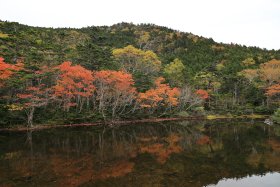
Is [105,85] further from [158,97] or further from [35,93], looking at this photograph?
[35,93]

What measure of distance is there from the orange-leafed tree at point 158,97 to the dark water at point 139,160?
52.1 ft

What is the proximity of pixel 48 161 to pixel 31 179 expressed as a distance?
4.30 metres

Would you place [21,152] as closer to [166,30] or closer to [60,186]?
[60,186]

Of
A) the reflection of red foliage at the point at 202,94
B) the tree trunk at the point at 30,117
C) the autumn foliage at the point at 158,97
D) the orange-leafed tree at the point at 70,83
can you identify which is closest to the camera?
the tree trunk at the point at 30,117

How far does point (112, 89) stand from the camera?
44.5 metres

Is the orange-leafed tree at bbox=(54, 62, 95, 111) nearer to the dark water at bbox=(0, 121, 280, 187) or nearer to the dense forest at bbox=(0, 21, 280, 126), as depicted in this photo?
the dense forest at bbox=(0, 21, 280, 126)

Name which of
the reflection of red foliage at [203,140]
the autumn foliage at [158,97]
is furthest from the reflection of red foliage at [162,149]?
the autumn foliage at [158,97]

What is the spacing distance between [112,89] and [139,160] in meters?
24.5

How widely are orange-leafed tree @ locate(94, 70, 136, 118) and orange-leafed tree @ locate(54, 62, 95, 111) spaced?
5.46 feet

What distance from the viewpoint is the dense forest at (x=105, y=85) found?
38.1m

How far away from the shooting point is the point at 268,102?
6097 centimetres

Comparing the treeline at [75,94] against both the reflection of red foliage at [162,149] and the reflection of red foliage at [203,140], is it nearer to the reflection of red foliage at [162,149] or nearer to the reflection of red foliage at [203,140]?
the reflection of red foliage at [203,140]

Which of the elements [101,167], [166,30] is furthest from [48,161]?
[166,30]

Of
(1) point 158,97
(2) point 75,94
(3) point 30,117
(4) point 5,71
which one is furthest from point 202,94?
(4) point 5,71
